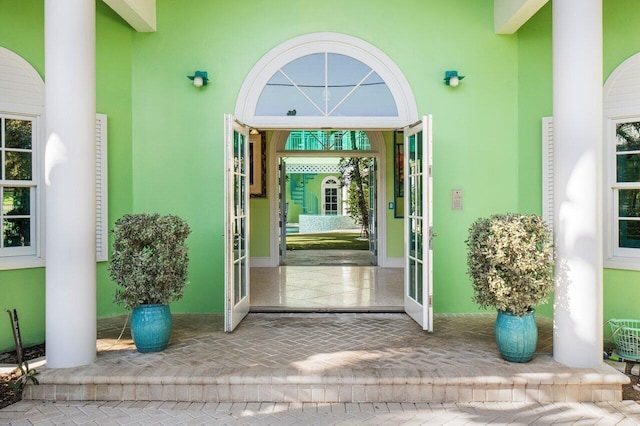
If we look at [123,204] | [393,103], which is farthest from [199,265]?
[393,103]

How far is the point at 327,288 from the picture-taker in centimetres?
740

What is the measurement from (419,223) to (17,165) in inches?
171

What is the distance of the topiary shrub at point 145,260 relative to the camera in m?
4.14

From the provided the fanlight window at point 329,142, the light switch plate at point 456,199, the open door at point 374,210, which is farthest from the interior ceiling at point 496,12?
the fanlight window at point 329,142

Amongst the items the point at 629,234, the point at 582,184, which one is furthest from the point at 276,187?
the point at 582,184

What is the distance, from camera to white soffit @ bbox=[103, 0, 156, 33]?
5.07 metres

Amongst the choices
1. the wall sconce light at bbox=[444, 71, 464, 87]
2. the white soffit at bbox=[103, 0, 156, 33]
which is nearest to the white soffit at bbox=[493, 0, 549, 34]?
the wall sconce light at bbox=[444, 71, 464, 87]

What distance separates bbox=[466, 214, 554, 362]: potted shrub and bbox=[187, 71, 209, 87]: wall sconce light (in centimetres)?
369

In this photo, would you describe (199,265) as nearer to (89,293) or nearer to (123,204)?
(123,204)

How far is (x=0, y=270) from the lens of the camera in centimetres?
482

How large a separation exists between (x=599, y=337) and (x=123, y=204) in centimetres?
524

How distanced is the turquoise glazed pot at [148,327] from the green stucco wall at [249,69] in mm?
1582

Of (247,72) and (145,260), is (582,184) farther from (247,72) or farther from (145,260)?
(247,72)

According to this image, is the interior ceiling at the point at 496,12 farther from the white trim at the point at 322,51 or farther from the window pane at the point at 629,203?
the window pane at the point at 629,203
